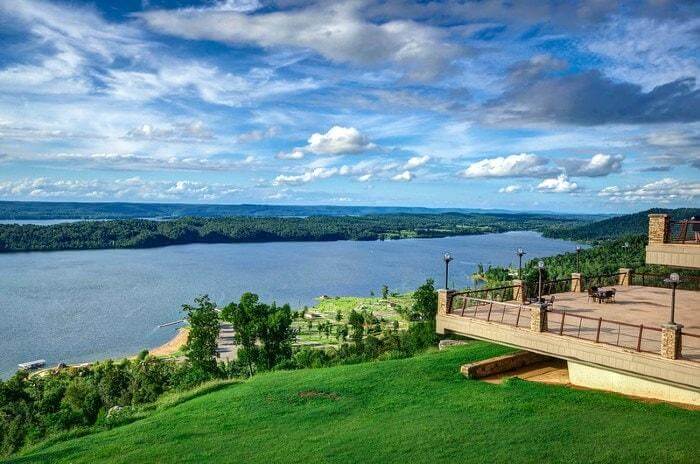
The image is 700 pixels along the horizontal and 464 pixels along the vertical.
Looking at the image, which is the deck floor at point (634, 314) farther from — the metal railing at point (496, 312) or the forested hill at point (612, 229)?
the forested hill at point (612, 229)

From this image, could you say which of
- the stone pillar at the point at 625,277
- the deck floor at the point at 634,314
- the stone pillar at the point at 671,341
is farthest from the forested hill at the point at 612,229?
the stone pillar at the point at 671,341

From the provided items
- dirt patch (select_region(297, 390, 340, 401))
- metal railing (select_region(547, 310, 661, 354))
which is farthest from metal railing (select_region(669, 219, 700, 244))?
dirt patch (select_region(297, 390, 340, 401))

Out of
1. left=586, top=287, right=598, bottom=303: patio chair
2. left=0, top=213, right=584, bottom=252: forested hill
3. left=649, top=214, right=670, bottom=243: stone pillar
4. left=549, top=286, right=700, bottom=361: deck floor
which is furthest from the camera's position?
left=0, top=213, right=584, bottom=252: forested hill

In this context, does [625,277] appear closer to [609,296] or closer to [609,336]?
[609,296]

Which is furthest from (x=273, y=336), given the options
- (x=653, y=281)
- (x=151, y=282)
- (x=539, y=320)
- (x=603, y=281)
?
(x=151, y=282)

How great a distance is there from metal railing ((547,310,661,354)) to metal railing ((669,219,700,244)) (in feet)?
10.9

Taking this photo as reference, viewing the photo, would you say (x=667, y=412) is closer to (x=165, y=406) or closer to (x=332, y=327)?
(x=165, y=406)

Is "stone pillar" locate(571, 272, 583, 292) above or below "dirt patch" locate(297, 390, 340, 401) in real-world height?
above

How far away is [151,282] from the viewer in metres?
84.8

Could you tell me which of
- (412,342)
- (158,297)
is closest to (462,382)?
(412,342)

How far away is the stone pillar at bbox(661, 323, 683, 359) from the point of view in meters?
10.3

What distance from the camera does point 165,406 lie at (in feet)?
45.6

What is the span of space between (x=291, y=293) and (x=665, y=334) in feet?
232

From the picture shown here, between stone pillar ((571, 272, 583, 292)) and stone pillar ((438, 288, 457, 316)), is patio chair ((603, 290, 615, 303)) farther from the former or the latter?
stone pillar ((438, 288, 457, 316))
